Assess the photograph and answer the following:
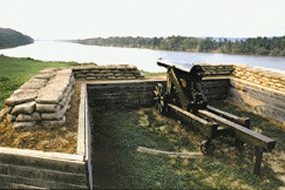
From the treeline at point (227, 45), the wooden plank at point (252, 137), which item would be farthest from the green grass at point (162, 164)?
the treeline at point (227, 45)

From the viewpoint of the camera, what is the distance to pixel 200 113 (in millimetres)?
6297

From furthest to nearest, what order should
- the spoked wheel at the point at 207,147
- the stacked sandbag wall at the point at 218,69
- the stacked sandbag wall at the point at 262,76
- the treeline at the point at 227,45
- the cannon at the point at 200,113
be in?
1. the treeline at the point at 227,45
2. the stacked sandbag wall at the point at 218,69
3. the stacked sandbag wall at the point at 262,76
4. the spoked wheel at the point at 207,147
5. the cannon at the point at 200,113

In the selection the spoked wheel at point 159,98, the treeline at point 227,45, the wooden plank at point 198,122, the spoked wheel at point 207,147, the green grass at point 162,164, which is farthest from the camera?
the treeline at point 227,45

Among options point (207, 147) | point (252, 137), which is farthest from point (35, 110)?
point (252, 137)

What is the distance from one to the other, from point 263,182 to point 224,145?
1.50 metres

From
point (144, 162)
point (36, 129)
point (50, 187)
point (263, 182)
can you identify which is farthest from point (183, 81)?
point (50, 187)

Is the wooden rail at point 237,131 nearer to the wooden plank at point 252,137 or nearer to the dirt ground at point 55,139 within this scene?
the wooden plank at point 252,137

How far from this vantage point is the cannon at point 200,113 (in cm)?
482

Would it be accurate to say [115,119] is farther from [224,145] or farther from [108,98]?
[224,145]

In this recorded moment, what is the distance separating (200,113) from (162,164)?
6.22 ft

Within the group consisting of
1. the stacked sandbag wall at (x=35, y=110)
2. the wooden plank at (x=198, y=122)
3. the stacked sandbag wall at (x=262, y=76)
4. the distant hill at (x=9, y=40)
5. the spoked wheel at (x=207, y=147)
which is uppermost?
the distant hill at (x=9, y=40)

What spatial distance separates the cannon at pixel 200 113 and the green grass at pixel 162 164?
1.08 feet

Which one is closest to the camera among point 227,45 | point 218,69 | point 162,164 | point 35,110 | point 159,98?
point 35,110

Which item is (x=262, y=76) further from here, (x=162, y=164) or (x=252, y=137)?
(x=162, y=164)
